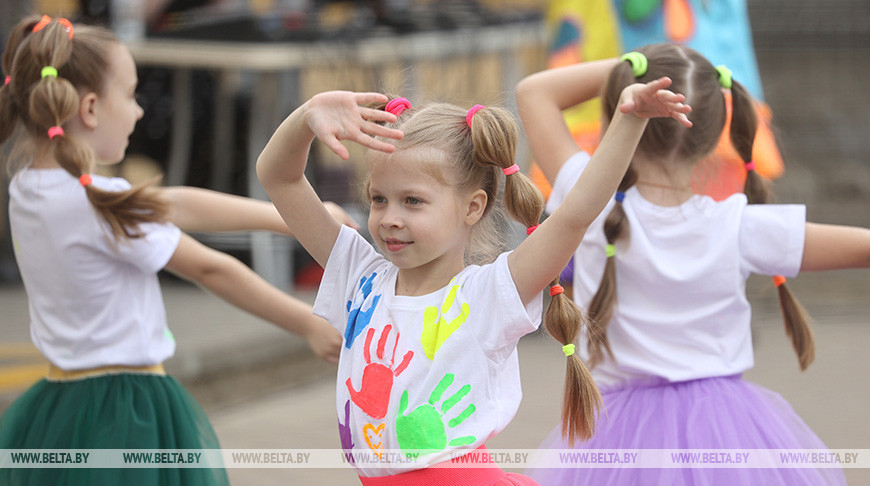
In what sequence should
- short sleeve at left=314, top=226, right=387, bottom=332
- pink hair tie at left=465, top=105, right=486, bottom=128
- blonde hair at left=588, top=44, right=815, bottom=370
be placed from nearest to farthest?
pink hair tie at left=465, top=105, right=486, bottom=128, short sleeve at left=314, top=226, right=387, bottom=332, blonde hair at left=588, top=44, right=815, bottom=370

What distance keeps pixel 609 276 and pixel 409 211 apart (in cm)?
63

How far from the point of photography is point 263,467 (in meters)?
4.06

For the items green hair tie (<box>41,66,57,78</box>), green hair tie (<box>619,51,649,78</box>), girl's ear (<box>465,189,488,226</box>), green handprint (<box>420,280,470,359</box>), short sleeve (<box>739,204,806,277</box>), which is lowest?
green handprint (<box>420,280,470,359</box>)

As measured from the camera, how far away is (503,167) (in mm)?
1756

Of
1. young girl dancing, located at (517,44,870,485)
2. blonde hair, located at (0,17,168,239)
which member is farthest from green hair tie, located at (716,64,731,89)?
blonde hair, located at (0,17,168,239)

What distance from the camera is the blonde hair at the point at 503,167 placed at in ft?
5.75

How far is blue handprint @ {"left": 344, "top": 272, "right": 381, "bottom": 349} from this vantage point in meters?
1.84

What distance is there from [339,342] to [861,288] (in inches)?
239

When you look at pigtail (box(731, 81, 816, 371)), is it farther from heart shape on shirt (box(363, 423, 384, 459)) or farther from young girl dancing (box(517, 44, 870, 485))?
heart shape on shirt (box(363, 423, 384, 459))

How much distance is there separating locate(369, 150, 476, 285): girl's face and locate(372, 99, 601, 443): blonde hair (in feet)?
0.11

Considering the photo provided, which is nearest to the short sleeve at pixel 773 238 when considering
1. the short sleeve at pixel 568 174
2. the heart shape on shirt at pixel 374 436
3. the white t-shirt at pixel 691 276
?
the white t-shirt at pixel 691 276

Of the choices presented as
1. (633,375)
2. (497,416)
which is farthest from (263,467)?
(497,416)

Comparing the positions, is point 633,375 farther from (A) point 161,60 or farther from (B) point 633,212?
(A) point 161,60

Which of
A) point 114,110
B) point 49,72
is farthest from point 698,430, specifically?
point 49,72
